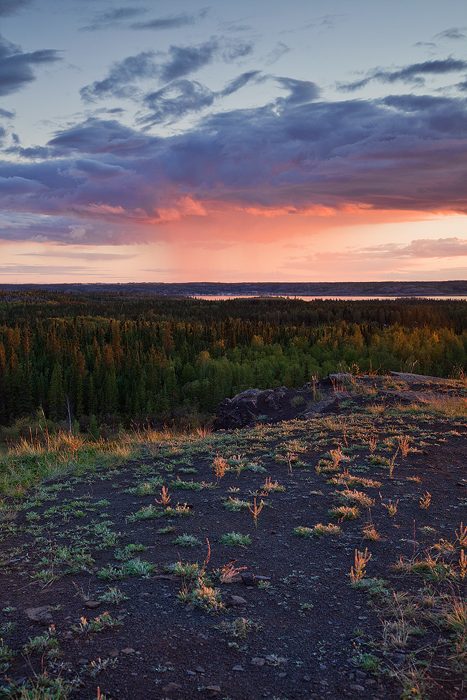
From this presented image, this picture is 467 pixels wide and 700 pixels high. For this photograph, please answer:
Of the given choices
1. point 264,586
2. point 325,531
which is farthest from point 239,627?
point 325,531

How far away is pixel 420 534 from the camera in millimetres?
7086

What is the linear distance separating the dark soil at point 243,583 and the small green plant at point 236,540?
112mm

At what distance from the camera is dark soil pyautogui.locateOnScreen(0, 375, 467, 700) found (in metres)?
4.20

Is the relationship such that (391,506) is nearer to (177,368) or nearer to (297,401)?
(297,401)

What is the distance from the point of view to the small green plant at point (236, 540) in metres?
6.96

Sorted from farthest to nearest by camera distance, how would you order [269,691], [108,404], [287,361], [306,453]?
[108,404], [287,361], [306,453], [269,691]

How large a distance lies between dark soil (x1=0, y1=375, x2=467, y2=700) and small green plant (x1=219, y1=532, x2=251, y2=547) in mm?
112

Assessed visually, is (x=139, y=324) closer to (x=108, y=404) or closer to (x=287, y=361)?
(x=108, y=404)

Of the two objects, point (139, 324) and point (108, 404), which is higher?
point (139, 324)

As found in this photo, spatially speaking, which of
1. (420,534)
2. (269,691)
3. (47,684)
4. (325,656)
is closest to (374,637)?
(325,656)

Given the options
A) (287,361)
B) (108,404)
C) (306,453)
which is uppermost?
(306,453)

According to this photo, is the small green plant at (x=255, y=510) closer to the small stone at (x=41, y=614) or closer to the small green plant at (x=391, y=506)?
the small green plant at (x=391, y=506)

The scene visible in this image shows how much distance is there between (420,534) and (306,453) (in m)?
5.07

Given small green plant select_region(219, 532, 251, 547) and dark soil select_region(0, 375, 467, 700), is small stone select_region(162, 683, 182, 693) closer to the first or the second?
dark soil select_region(0, 375, 467, 700)
